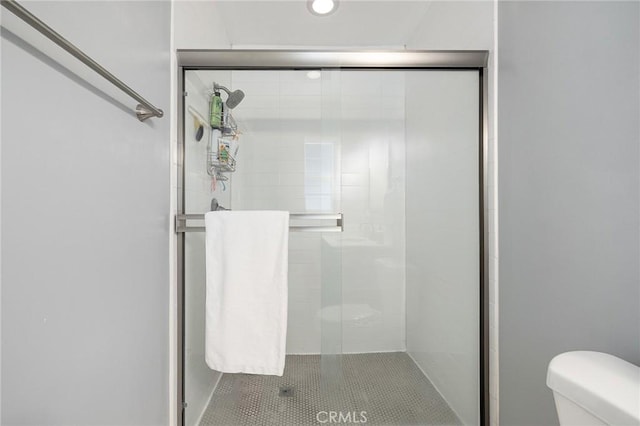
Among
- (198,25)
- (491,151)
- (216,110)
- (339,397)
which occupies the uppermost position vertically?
(198,25)

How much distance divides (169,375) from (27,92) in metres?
1.14

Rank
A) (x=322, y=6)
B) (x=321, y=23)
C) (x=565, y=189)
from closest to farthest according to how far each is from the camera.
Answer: (x=565, y=189)
(x=322, y=6)
(x=321, y=23)

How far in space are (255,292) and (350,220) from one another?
0.48 metres

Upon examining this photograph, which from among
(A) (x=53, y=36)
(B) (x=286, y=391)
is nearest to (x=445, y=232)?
(B) (x=286, y=391)

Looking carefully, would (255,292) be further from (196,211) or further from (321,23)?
(321,23)

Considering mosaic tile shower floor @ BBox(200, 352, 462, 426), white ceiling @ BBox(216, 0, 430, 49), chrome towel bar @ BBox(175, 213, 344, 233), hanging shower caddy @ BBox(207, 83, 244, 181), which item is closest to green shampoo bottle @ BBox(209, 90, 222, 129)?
hanging shower caddy @ BBox(207, 83, 244, 181)

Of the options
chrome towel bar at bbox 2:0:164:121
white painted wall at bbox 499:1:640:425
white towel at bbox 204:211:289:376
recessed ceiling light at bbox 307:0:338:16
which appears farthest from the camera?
recessed ceiling light at bbox 307:0:338:16

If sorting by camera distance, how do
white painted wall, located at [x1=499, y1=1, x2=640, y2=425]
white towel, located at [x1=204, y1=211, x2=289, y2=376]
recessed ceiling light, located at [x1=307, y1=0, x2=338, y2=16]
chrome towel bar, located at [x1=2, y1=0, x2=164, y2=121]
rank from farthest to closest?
recessed ceiling light, located at [x1=307, y1=0, x2=338, y2=16], white towel, located at [x1=204, y1=211, x2=289, y2=376], white painted wall, located at [x1=499, y1=1, x2=640, y2=425], chrome towel bar, located at [x1=2, y1=0, x2=164, y2=121]

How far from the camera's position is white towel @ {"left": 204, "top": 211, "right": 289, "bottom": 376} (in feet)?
4.43

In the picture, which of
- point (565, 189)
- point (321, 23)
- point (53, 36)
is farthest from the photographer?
point (321, 23)

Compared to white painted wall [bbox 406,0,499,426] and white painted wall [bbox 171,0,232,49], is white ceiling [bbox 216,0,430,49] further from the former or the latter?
white painted wall [bbox 406,0,499,426]

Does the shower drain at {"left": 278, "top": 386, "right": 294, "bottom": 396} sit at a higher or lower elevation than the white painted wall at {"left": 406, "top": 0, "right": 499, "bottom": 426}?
lower

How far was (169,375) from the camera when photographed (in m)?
1.37

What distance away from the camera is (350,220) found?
1441 mm
